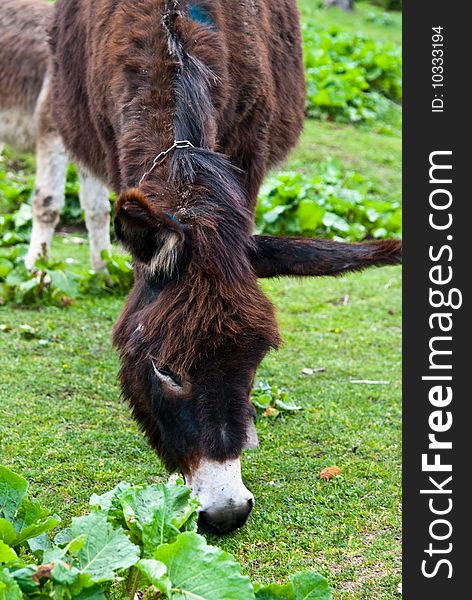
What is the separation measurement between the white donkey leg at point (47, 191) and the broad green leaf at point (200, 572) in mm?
4434

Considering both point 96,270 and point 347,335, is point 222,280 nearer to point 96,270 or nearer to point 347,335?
point 347,335

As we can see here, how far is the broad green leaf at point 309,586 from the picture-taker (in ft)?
8.93

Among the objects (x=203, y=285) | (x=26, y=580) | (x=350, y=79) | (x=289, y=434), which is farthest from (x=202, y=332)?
(x=350, y=79)

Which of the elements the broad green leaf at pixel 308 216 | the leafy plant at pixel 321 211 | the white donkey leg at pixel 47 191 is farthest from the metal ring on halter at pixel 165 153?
the broad green leaf at pixel 308 216

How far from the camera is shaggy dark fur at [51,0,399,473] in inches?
120

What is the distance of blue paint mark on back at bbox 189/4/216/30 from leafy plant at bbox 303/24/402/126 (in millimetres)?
8667

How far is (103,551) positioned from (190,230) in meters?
1.12

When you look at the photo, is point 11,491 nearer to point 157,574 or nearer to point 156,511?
point 156,511

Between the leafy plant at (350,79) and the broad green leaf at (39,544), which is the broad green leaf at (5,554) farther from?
the leafy plant at (350,79)

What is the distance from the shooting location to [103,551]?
257 centimetres

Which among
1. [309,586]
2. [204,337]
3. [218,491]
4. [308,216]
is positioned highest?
[308,216]

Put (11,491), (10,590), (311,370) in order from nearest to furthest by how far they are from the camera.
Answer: (10,590), (11,491), (311,370)

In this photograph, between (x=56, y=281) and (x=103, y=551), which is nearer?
(x=103, y=551)

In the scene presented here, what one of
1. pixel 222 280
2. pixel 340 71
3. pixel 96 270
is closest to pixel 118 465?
pixel 222 280
